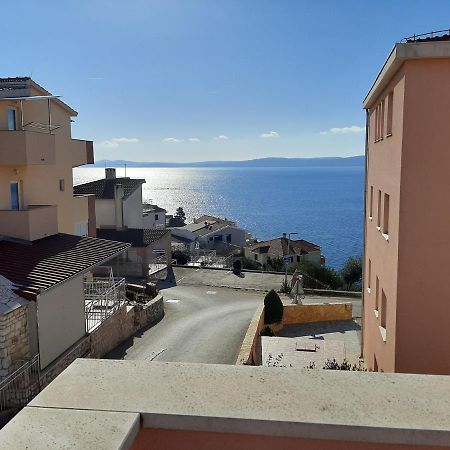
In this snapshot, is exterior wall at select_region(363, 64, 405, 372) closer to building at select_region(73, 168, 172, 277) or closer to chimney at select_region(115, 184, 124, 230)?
building at select_region(73, 168, 172, 277)

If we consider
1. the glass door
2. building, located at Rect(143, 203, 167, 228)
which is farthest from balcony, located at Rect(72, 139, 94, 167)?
building, located at Rect(143, 203, 167, 228)

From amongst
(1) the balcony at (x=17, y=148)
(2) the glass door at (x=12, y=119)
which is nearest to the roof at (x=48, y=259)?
(1) the balcony at (x=17, y=148)

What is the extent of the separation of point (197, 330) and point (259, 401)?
16.6 m

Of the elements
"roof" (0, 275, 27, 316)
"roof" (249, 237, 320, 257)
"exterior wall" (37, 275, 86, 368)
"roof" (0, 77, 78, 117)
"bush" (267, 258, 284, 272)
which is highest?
"roof" (0, 77, 78, 117)

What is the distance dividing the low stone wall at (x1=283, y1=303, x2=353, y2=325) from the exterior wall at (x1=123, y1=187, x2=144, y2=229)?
17.8 metres

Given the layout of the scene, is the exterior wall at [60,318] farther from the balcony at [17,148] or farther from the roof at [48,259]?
the balcony at [17,148]

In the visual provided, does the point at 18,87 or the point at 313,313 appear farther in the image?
the point at 313,313

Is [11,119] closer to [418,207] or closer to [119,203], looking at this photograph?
[418,207]

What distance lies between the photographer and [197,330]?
19.4 metres

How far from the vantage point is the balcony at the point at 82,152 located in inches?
889

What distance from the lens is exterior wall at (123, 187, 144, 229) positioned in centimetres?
3638

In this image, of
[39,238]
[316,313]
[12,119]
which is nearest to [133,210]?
[316,313]

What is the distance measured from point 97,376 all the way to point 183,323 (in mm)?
17282

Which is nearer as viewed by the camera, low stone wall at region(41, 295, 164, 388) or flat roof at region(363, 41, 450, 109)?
flat roof at region(363, 41, 450, 109)
